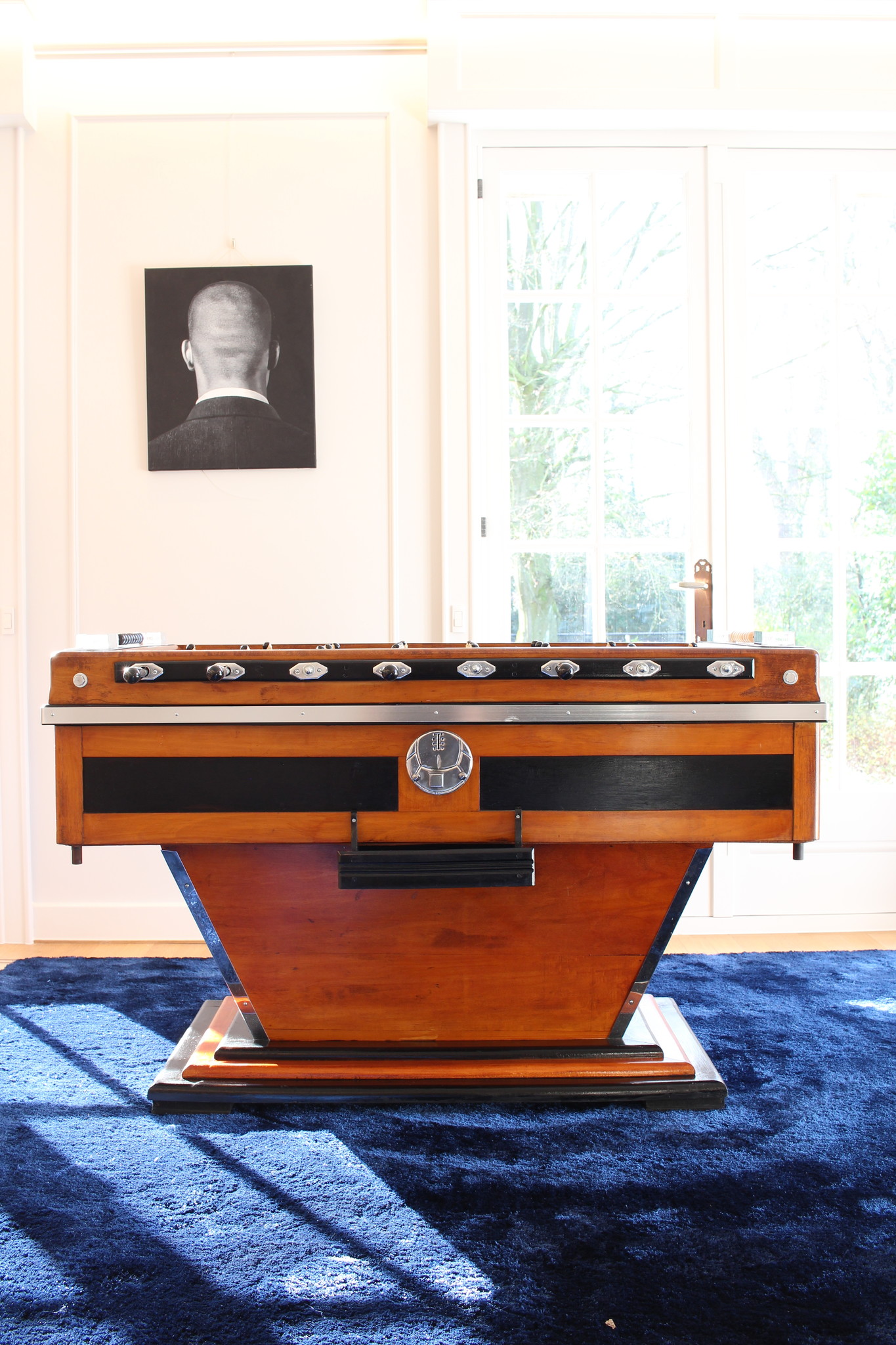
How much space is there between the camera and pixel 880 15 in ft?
9.80

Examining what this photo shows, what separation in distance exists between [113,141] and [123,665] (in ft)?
7.69

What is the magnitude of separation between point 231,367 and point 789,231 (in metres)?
2.07

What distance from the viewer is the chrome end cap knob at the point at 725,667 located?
1.68 m

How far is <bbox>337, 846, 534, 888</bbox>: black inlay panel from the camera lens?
5.37 ft

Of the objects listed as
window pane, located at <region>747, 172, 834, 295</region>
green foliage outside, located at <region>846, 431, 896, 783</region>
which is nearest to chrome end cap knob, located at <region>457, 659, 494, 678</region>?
green foliage outside, located at <region>846, 431, 896, 783</region>

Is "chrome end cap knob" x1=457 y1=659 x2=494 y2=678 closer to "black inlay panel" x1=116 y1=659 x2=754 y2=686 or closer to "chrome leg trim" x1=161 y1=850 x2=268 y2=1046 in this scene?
"black inlay panel" x1=116 y1=659 x2=754 y2=686

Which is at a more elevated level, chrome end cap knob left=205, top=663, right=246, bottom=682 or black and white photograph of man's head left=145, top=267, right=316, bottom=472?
black and white photograph of man's head left=145, top=267, right=316, bottom=472

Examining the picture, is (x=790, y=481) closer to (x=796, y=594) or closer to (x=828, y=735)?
(x=796, y=594)

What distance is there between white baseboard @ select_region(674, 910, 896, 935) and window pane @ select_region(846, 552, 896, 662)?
97 centimetres

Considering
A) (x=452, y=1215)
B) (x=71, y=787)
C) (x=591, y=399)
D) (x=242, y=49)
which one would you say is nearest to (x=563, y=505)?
(x=591, y=399)

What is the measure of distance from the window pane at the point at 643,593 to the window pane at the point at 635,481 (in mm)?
102

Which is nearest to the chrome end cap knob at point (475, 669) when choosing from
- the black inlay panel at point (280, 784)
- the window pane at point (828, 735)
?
the black inlay panel at point (280, 784)

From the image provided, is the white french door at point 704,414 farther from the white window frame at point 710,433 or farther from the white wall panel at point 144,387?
the white wall panel at point 144,387

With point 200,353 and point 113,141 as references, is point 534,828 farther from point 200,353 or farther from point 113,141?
point 113,141
